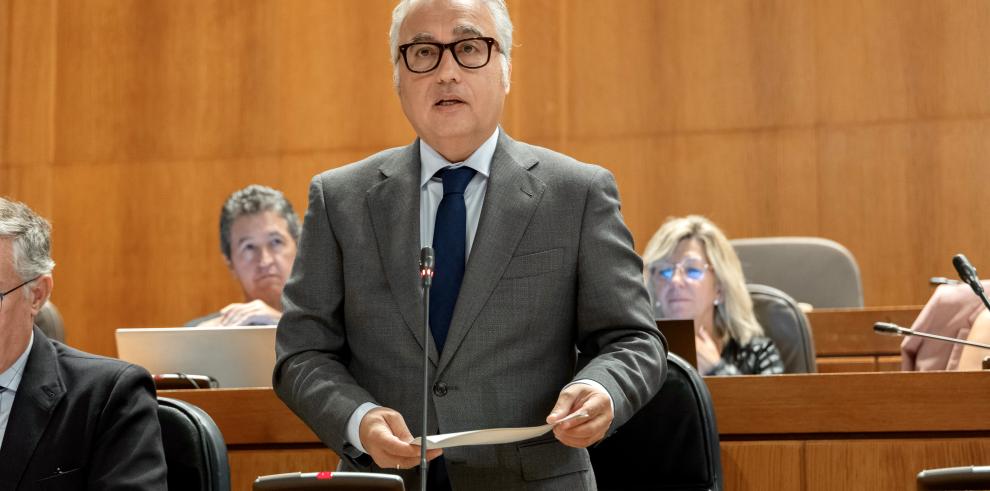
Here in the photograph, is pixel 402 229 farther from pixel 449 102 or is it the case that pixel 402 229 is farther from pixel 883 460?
pixel 883 460

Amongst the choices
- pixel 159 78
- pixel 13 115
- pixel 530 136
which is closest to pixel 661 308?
pixel 530 136

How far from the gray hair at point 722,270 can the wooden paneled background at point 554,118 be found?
4.79ft

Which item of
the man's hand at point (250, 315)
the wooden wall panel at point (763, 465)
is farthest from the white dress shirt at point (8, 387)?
the man's hand at point (250, 315)

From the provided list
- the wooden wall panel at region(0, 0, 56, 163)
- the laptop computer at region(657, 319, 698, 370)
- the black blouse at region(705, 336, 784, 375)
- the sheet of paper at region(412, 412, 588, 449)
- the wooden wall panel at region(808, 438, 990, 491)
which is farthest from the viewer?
the wooden wall panel at region(0, 0, 56, 163)

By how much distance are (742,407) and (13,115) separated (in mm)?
4769

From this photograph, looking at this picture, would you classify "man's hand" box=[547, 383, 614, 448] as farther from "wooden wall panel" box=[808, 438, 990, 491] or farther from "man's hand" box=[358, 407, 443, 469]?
"wooden wall panel" box=[808, 438, 990, 491]

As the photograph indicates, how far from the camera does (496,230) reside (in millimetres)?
1756

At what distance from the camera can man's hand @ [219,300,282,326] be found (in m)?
3.78

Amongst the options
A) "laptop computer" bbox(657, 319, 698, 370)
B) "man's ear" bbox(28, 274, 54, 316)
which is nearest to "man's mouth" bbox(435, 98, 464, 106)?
"man's ear" bbox(28, 274, 54, 316)

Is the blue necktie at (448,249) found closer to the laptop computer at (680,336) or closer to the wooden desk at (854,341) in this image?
the laptop computer at (680,336)

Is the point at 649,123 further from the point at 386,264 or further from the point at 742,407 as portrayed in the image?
the point at 386,264

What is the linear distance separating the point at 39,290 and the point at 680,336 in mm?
1403

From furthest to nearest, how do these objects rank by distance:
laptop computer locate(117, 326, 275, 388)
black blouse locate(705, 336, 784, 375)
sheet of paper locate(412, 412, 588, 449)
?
black blouse locate(705, 336, 784, 375), laptop computer locate(117, 326, 275, 388), sheet of paper locate(412, 412, 588, 449)

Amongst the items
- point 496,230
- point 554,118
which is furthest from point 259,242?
point 496,230
